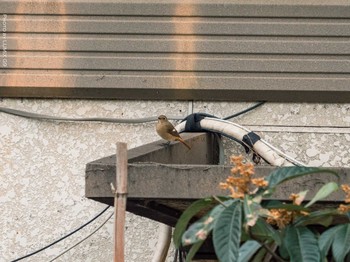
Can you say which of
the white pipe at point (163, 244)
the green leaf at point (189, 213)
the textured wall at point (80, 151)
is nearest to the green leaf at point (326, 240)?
the green leaf at point (189, 213)

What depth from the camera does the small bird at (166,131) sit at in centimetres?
375

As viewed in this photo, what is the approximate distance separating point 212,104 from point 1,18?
3.07 feet

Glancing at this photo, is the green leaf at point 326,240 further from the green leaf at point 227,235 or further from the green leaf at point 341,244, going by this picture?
the green leaf at point 227,235

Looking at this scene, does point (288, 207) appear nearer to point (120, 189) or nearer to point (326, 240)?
point (326, 240)

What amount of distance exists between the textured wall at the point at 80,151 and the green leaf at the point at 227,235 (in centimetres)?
235

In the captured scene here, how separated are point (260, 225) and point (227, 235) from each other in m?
0.07

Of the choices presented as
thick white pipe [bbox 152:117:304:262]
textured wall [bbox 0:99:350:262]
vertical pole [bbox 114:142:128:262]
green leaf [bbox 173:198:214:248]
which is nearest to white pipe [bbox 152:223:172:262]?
thick white pipe [bbox 152:117:304:262]

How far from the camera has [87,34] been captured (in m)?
4.34

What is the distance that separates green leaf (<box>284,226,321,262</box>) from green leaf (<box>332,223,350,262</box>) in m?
0.03

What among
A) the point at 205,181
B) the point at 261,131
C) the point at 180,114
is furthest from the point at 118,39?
the point at 205,181

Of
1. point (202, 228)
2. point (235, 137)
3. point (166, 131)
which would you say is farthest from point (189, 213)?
point (235, 137)

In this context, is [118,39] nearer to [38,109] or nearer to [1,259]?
[38,109]

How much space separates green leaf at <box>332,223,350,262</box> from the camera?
6.28ft

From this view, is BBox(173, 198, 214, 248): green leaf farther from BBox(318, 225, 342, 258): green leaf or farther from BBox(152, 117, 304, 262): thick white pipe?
BBox(152, 117, 304, 262): thick white pipe
